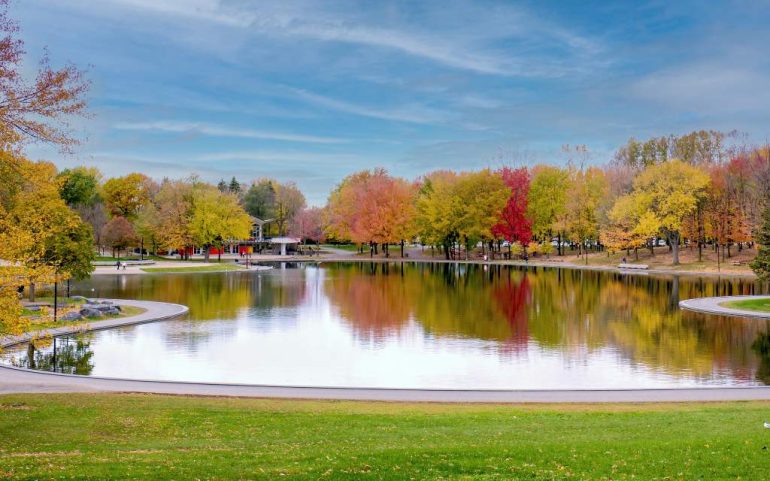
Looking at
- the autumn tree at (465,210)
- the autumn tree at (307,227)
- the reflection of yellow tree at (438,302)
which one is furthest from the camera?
the autumn tree at (307,227)

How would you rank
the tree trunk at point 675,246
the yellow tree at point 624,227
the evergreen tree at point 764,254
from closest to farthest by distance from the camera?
1. the evergreen tree at point 764,254
2. the tree trunk at point 675,246
3. the yellow tree at point 624,227

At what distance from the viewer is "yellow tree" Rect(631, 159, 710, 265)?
87062 mm

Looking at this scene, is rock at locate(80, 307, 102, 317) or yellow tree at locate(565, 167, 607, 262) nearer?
rock at locate(80, 307, 102, 317)

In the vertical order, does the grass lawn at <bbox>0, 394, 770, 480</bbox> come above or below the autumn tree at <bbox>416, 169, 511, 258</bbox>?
below

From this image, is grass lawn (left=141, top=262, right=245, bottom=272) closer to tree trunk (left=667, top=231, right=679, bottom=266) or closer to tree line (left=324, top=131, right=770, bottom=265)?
tree line (left=324, top=131, right=770, bottom=265)

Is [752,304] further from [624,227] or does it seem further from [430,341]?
[624,227]

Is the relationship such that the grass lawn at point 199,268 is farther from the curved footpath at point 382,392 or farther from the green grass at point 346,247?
the curved footpath at point 382,392

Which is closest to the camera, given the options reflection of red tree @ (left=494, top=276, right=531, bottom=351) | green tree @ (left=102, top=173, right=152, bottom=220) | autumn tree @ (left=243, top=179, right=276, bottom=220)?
reflection of red tree @ (left=494, top=276, right=531, bottom=351)

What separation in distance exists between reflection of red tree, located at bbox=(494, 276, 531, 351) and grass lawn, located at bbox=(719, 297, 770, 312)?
12328 millimetres

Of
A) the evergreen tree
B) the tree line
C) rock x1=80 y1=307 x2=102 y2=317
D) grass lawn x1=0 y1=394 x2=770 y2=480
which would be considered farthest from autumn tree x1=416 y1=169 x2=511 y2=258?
grass lawn x1=0 y1=394 x2=770 y2=480

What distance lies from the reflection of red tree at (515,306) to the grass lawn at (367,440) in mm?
14040

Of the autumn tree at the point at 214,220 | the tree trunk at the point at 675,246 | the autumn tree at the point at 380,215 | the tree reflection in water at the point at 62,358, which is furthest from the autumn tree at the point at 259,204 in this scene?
the tree reflection in water at the point at 62,358

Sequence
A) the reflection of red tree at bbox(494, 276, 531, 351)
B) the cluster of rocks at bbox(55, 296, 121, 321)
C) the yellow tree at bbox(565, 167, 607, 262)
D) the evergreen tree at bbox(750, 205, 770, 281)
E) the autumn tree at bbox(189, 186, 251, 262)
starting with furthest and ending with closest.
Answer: the autumn tree at bbox(189, 186, 251, 262)
the yellow tree at bbox(565, 167, 607, 262)
the evergreen tree at bbox(750, 205, 770, 281)
the cluster of rocks at bbox(55, 296, 121, 321)
the reflection of red tree at bbox(494, 276, 531, 351)

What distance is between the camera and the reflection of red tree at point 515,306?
1308 inches
